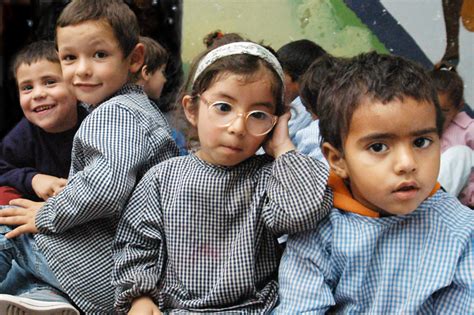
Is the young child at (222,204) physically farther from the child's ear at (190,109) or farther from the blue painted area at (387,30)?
the blue painted area at (387,30)

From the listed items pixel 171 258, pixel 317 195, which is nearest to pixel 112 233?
pixel 171 258

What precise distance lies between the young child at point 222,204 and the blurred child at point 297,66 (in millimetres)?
1014

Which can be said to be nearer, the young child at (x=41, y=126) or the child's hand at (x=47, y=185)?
the child's hand at (x=47, y=185)

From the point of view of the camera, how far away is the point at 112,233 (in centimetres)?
204

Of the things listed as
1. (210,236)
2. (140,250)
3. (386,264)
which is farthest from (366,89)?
(140,250)

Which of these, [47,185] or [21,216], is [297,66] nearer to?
[47,185]

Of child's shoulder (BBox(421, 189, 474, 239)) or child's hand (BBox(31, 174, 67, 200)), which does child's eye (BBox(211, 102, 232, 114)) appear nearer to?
child's shoulder (BBox(421, 189, 474, 239))

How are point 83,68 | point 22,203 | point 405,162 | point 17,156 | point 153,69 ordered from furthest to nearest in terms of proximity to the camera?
point 153,69 < point 17,156 < point 22,203 < point 83,68 < point 405,162

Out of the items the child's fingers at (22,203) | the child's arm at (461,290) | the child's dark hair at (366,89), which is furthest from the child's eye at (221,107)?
the child's fingers at (22,203)

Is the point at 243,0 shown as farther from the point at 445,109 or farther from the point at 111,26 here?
the point at 111,26

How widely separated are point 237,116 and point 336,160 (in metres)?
0.28

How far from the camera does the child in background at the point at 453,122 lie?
9.16 feet

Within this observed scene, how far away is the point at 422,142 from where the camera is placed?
5.14 feet

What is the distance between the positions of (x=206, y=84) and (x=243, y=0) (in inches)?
81.1
